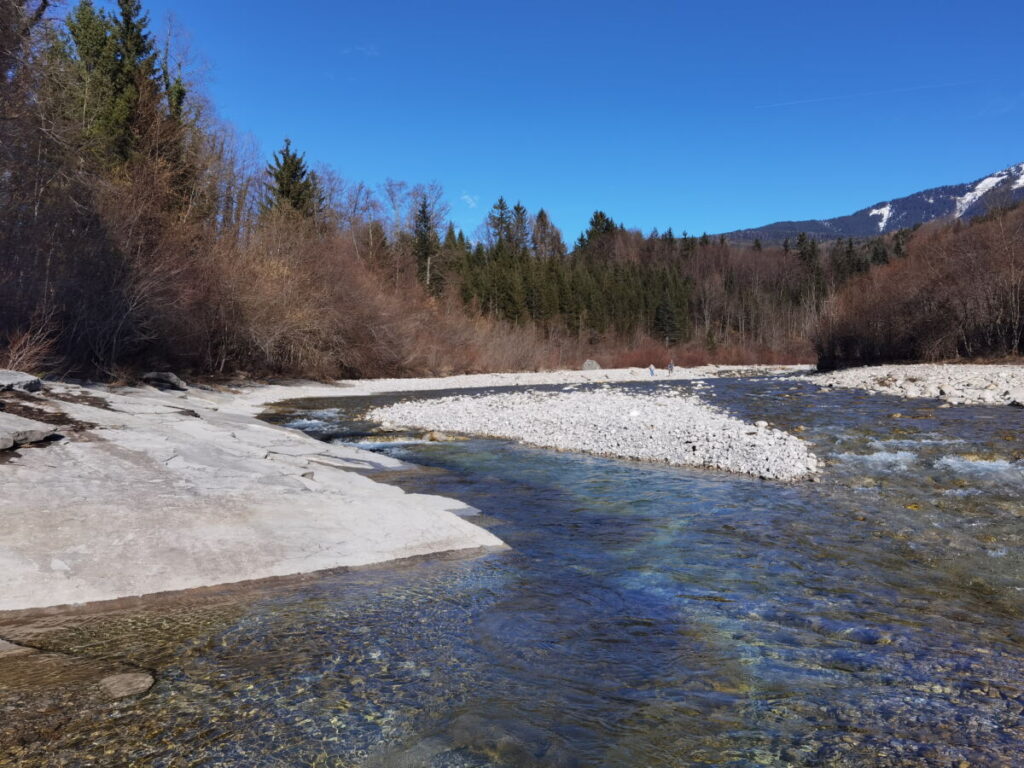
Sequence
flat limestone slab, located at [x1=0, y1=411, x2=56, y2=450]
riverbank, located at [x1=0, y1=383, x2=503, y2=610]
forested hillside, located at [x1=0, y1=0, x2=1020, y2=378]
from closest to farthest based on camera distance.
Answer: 1. riverbank, located at [x1=0, y1=383, x2=503, y2=610]
2. flat limestone slab, located at [x1=0, y1=411, x2=56, y2=450]
3. forested hillside, located at [x1=0, y1=0, x2=1020, y2=378]

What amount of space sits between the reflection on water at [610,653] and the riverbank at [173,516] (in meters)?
0.44

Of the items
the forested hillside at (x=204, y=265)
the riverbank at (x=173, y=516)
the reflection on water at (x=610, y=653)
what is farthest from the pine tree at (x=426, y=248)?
the reflection on water at (x=610, y=653)

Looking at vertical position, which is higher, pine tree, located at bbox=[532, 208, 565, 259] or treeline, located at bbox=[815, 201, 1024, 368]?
pine tree, located at bbox=[532, 208, 565, 259]

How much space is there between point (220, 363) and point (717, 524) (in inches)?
1110

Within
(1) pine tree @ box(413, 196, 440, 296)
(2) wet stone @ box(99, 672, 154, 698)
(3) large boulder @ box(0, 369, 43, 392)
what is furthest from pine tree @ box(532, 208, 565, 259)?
(2) wet stone @ box(99, 672, 154, 698)

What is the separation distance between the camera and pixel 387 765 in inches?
125

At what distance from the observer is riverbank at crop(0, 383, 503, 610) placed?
17.7 feet

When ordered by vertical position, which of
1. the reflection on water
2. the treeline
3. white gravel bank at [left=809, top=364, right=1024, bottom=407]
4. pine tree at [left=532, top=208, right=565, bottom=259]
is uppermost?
pine tree at [left=532, top=208, right=565, bottom=259]

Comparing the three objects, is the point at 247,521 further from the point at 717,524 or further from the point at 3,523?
the point at 717,524

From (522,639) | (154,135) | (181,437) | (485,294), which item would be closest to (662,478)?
(522,639)

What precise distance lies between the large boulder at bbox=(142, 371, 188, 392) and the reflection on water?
765 inches

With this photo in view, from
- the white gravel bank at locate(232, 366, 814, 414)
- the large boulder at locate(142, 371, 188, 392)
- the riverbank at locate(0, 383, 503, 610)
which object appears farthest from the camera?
the white gravel bank at locate(232, 366, 814, 414)

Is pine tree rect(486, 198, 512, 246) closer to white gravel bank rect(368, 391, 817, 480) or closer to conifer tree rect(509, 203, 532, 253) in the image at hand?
conifer tree rect(509, 203, 532, 253)

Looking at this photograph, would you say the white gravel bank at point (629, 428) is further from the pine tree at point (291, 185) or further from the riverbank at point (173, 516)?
the pine tree at point (291, 185)
